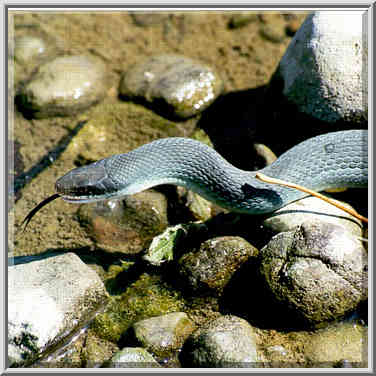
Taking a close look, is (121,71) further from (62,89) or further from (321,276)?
(321,276)

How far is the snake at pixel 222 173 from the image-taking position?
14.8 ft

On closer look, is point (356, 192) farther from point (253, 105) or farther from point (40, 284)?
point (40, 284)

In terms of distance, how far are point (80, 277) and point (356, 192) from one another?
297cm

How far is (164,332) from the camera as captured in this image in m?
4.00

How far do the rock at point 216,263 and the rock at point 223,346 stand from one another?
38 centimetres

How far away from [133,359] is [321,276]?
5.40 feet

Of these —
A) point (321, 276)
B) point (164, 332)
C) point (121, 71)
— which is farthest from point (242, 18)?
point (164, 332)

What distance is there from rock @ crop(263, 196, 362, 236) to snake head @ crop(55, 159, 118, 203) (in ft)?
5.17

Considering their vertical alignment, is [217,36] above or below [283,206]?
above

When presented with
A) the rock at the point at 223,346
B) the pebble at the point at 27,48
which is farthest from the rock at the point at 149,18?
the rock at the point at 223,346

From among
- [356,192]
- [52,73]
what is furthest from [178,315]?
[52,73]

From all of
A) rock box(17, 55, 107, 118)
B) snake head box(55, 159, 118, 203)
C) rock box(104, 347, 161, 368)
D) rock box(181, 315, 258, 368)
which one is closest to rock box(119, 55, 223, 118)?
rock box(17, 55, 107, 118)

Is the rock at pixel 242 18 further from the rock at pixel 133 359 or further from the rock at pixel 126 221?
the rock at pixel 133 359

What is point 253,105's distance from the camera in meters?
6.23
